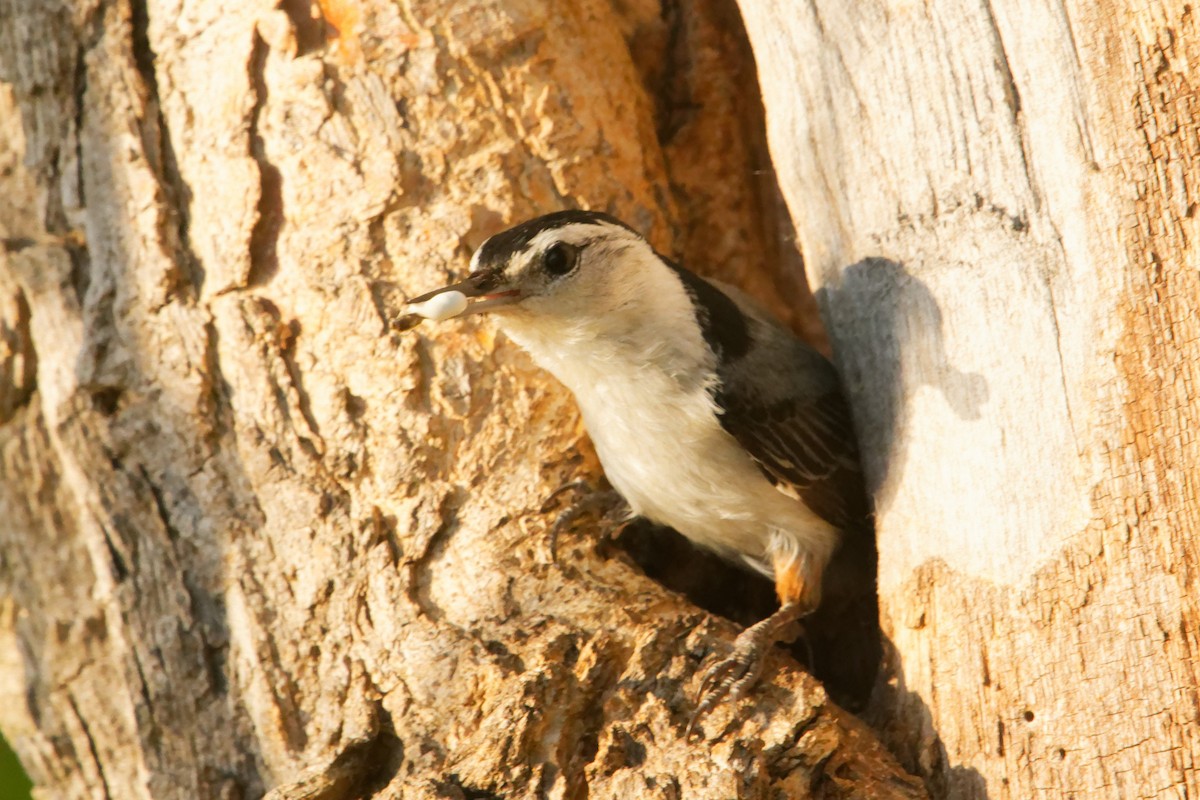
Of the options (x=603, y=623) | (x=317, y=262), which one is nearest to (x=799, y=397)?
(x=603, y=623)

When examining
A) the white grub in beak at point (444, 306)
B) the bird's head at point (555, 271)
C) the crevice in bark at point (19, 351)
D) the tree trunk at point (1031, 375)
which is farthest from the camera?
the crevice in bark at point (19, 351)

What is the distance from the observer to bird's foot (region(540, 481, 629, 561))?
278 centimetres

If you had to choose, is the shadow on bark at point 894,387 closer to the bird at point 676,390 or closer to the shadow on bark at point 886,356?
the shadow on bark at point 886,356

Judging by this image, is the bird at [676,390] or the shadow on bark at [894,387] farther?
the bird at [676,390]

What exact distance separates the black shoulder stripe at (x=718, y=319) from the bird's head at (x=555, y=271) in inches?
5.4

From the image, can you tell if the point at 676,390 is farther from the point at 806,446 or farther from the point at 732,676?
the point at 732,676

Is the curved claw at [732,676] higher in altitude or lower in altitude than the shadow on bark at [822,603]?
higher

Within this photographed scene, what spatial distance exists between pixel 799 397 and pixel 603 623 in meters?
0.74

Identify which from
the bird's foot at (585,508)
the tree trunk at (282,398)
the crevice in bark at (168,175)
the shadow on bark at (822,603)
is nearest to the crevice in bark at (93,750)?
the tree trunk at (282,398)

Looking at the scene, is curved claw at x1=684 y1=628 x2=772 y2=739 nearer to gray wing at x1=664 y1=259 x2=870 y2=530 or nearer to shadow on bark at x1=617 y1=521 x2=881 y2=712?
gray wing at x1=664 y1=259 x2=870 y2=530

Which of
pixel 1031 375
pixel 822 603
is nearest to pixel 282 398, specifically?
pixel 822 603

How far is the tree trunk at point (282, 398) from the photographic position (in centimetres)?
268

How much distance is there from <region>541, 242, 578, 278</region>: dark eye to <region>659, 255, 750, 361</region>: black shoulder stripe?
305 millimetres

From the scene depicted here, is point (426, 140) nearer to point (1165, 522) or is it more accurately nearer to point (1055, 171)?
point (1055, 171)
